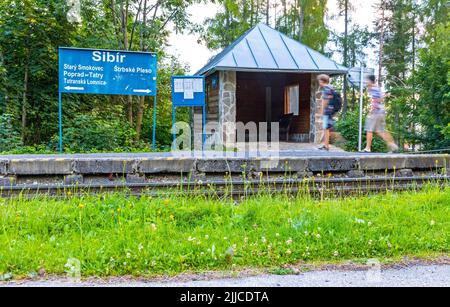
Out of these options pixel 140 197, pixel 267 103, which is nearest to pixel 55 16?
pixel 267 103

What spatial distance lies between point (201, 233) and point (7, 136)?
1000 centimetres

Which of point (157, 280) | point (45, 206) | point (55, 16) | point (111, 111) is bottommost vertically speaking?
point (157, 280)

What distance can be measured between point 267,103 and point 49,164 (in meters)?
14.3

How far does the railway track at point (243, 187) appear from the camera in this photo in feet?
17.6

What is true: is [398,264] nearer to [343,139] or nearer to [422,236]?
[422,236]

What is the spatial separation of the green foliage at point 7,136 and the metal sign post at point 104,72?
2316 millimetres

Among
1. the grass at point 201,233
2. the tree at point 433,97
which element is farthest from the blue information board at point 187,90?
the tree at point 433,97

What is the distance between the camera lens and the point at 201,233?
415cm

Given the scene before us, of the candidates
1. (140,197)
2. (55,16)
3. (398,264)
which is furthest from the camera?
(55,16)

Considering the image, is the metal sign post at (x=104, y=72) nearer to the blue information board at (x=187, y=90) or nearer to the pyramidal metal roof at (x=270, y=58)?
the blue information board at (x=187, y=90)

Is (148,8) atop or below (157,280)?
atop

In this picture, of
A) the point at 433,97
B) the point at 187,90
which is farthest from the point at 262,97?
the point at 187,90

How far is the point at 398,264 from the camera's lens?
3645 mm

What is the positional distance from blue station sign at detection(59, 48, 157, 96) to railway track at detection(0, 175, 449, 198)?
213 inches
